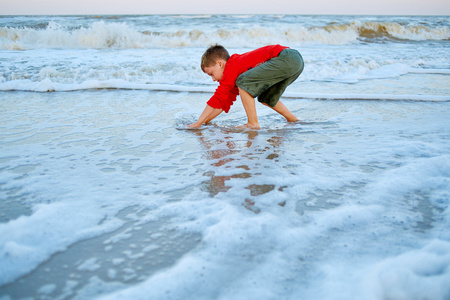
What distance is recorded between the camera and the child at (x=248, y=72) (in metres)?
3.51

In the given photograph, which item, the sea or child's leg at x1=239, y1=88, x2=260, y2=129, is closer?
the sea

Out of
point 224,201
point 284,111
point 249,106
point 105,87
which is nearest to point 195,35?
point 105,87

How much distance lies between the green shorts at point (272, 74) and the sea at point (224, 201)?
45 cm

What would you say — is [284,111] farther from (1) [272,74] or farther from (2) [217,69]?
(2) [217,69]

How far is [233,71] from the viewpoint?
11.7 ft

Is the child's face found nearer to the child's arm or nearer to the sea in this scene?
the child's arm

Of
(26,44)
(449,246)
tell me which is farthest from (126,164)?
(26,44)

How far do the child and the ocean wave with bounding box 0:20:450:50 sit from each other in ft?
35.0

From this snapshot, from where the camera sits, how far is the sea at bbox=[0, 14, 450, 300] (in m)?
1.36

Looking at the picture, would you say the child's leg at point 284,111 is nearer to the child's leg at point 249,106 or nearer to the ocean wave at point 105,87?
the child's leg at point 249,106

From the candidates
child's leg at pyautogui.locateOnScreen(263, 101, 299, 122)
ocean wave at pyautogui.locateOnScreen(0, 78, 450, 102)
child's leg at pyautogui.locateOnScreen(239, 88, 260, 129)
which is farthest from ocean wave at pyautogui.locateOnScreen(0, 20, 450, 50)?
child's leg at pyautogui.locateOnScreen(239, 88, 260, 129)

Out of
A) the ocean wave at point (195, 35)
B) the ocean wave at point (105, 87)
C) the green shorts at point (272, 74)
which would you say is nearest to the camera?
the green shorts at point (272, 74)

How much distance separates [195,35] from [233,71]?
1184 cm

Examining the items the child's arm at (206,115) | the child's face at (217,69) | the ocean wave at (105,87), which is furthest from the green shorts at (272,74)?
the ocean wave at (105,87)
